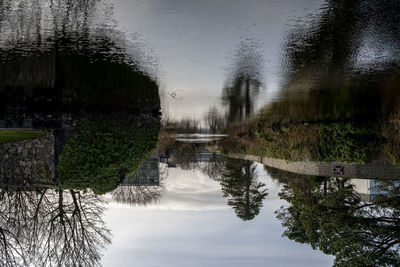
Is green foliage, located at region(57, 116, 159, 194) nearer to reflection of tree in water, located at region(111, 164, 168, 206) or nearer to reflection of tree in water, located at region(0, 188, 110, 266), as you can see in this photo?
reflection of tree in water, located at region(0, 188, 110, 266)

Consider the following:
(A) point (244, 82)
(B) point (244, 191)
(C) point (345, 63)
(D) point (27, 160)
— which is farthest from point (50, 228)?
(B) point (244, 191)

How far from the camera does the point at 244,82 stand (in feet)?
31.8

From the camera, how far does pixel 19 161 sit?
38.9ft

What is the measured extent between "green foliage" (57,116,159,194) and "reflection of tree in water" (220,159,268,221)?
1942cm

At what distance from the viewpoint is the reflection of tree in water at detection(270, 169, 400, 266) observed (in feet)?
37.6

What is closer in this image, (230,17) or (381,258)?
(230,17)

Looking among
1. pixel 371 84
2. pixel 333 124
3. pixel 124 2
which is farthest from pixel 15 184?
pixel 371 84

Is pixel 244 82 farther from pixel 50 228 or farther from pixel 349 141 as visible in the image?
pixel 50 228

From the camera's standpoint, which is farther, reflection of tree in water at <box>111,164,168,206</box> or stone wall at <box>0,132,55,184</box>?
reflection of tree in water at <box>111,164,168,206</box>

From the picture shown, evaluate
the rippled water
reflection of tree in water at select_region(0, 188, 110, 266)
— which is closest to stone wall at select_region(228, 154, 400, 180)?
the rippled water

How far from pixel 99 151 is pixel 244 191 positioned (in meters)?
23.1

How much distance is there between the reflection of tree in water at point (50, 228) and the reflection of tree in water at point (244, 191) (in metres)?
17.0

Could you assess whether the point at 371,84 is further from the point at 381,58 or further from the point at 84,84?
the point at 84,84

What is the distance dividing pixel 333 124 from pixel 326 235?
14.7ft
